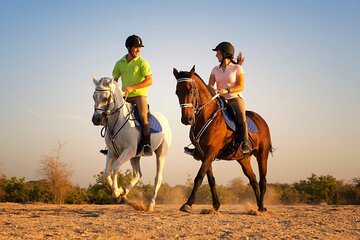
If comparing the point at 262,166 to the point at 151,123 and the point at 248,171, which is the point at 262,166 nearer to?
the point at 248,171

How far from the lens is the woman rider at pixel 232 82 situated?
10492mm

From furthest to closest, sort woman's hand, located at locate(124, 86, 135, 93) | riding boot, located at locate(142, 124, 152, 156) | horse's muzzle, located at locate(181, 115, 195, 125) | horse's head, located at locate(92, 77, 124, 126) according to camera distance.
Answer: riding boot, located at locate(142, 124, 152, 156) < woman's hand, located at locate(124, 86, 135, 93) < horse's head, located at locate(92, 77, 124, 126) < horse's muzzle, located at locate(181, 115, 195, 125)

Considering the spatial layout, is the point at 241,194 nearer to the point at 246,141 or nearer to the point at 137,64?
the point at 246,141

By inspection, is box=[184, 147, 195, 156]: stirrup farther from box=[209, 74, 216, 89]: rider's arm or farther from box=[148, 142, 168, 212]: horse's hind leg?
box=[209, 74, 216, 89]: rider's arm

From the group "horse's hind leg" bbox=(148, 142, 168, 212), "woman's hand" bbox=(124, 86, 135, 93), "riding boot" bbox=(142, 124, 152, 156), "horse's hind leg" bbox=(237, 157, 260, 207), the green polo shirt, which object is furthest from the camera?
"horse's hind leg" bbox=(237, 157, 260, 207)

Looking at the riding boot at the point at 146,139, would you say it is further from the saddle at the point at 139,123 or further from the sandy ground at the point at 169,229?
the sandy ground at the point at 169,229

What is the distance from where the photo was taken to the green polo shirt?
34.2 feet

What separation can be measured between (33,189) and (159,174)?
8825mm

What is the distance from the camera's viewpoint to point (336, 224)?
8172mm

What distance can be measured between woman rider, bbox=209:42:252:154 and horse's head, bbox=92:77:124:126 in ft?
7.72

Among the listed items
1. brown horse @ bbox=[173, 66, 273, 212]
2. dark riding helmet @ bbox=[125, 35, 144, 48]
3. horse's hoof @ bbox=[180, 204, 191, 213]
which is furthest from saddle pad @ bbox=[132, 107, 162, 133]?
horse's hoof @ bbox=[180, 204, 191, 213]

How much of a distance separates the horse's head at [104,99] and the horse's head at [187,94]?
1.39 metres

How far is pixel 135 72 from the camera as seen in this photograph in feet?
34.2

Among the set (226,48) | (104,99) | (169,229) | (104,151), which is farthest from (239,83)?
(169,229)
